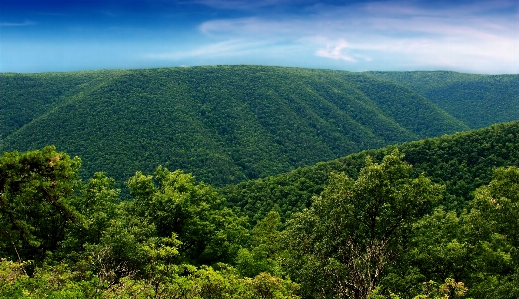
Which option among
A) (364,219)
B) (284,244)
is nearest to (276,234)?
(284,244)

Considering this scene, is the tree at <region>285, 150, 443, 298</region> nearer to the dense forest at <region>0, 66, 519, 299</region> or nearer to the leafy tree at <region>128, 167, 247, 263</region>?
the dense forest at <region>0, 66, 519, 299</region>

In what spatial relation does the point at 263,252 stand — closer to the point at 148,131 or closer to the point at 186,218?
the point at 186,218

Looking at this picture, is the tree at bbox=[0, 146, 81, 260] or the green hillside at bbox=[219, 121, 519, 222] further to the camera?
the green hillside at bbox=[219, 121, 519, 222]

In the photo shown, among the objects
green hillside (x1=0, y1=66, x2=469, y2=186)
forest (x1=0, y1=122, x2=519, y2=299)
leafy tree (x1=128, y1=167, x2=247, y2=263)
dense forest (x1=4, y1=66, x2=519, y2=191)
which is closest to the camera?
forest (x1=0, y1=122, x2=519, y2=299)

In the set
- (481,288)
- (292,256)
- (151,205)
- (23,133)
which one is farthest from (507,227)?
(23,133)

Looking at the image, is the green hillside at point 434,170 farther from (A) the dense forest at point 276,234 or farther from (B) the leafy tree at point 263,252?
(B) the leafy tree at point 263,252

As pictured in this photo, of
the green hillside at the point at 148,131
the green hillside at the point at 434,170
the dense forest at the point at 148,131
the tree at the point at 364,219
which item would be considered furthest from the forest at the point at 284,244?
the green hillside at the point at 148,131

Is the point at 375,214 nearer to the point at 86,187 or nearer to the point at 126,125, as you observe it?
the point at 86,187

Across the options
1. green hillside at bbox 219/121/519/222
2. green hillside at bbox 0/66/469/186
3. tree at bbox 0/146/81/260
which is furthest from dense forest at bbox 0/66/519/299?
green hillside at bbox 0/66/469/186
